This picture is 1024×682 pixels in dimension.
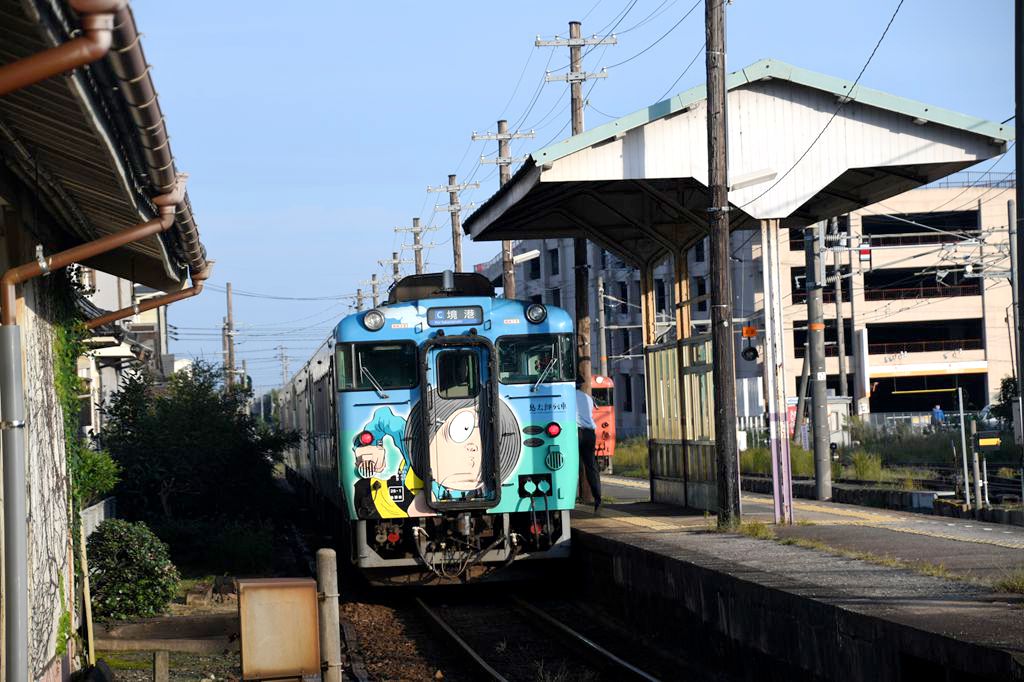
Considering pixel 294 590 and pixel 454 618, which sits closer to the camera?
pixel 294 590

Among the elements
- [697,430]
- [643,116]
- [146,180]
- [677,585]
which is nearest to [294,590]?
[146,180]

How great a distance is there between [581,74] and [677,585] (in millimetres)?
18676

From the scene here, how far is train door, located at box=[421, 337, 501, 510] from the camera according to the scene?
14.4m

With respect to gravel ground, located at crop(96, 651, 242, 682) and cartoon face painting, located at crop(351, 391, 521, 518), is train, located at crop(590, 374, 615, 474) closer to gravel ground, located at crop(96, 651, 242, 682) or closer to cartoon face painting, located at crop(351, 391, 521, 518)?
cartoon face painting, located at crop(351, 391, 521, 518)

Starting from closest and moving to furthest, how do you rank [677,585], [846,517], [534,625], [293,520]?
1. [677,585]
2. [534,625]
3. [846,517]
4. [293,520]

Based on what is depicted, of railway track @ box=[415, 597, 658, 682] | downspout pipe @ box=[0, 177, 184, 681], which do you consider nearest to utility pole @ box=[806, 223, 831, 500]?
railway track @ box=[415, 597, 658, 682]

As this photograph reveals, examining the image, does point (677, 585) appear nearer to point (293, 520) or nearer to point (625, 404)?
point (293, 520)

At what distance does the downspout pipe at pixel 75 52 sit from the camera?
5062 millimetres

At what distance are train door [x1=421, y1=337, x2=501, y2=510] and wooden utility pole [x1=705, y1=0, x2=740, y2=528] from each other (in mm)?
2867

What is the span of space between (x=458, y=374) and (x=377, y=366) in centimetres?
89

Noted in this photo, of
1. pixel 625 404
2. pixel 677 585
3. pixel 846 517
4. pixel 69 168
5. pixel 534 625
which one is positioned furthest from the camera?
pixel 625 404

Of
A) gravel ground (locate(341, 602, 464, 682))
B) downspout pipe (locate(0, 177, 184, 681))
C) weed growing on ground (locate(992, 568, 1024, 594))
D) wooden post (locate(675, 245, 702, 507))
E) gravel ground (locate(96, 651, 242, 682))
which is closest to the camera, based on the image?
downspout pipe (locate(0, 177, 184, 681))

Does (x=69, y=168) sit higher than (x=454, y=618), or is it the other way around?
(x=69, y=168)

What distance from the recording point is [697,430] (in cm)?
1794
